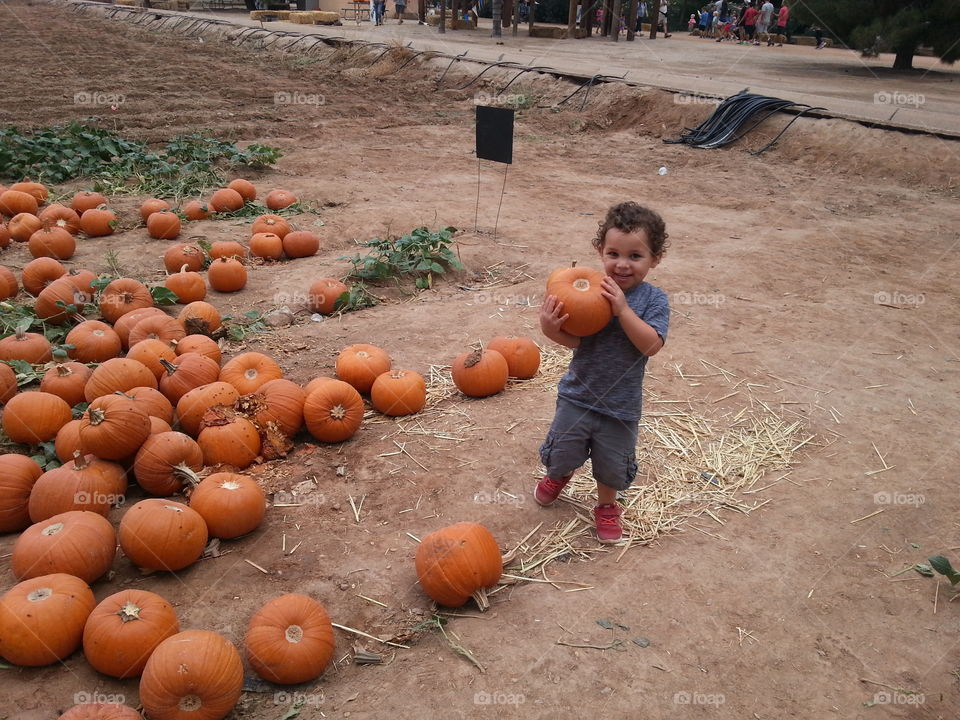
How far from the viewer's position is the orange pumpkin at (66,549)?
3211 mm

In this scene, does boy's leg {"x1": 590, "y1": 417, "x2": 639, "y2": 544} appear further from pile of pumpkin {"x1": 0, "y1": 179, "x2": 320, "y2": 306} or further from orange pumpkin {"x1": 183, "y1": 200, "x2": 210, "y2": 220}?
orange pumpkin {"x1": 183, "y1": 200, "x2": 210, "y2": 220}

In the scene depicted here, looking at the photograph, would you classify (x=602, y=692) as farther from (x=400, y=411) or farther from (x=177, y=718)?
(x=400, y=411)

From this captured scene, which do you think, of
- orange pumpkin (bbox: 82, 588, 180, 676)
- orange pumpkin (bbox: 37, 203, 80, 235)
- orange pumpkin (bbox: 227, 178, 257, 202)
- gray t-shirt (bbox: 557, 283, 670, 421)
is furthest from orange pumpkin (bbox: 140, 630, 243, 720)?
orange pumpkin (bbox: 227, 178, 257, 202)

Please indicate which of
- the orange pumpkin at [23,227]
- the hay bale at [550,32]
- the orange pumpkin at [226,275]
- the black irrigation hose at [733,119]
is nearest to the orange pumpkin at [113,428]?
the orange pumpkin at [226,275]

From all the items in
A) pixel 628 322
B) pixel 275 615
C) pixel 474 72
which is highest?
pixel 474 72

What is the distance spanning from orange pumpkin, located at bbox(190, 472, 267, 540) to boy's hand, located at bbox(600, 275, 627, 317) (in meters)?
2.15

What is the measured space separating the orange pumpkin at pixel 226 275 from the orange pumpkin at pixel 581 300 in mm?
4406

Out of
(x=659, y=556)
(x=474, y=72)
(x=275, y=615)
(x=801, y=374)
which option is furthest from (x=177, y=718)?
(x=474, y=72)

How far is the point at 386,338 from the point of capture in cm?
610

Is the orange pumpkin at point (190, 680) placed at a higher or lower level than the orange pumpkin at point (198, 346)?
lower

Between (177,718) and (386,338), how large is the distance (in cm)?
380

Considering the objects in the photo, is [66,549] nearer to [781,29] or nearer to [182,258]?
[182,258]

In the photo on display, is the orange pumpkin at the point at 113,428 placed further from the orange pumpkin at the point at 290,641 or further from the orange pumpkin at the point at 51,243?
the orange pumpkin at the point at 51,243

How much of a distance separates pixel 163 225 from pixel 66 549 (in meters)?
5.84
